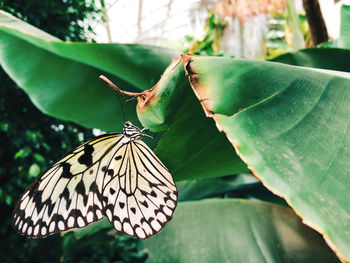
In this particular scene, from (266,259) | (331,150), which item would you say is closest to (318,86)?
(331,150)

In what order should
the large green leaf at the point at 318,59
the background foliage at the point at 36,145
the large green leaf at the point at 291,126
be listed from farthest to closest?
the background foliage at the point at 36,145, the large green leaf at the point at 318,59, the large green leaf at the point at 291,126

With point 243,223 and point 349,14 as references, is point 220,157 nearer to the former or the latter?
point 243,223

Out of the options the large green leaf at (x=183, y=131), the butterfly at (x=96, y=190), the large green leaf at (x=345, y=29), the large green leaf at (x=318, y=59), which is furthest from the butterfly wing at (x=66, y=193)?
the large green leaf at (x=345, y=29)

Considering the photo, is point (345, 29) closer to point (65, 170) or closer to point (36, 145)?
point (65, 170)

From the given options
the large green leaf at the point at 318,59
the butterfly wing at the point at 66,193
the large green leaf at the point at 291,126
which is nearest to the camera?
the large green leaf at the point at 291,126

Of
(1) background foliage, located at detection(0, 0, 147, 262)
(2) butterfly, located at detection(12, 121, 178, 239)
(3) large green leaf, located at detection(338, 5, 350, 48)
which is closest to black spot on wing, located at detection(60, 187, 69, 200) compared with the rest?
(2) butterfly, located at detection(12, 121, 178, 239)

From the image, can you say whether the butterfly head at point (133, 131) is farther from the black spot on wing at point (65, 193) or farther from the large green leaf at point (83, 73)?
the black spot on wing at point (65, 193)

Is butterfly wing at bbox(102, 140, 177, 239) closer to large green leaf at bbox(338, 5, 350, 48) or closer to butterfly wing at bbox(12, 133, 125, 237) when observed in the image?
butterfly wing at bbox(12, 133, 125, 237)
